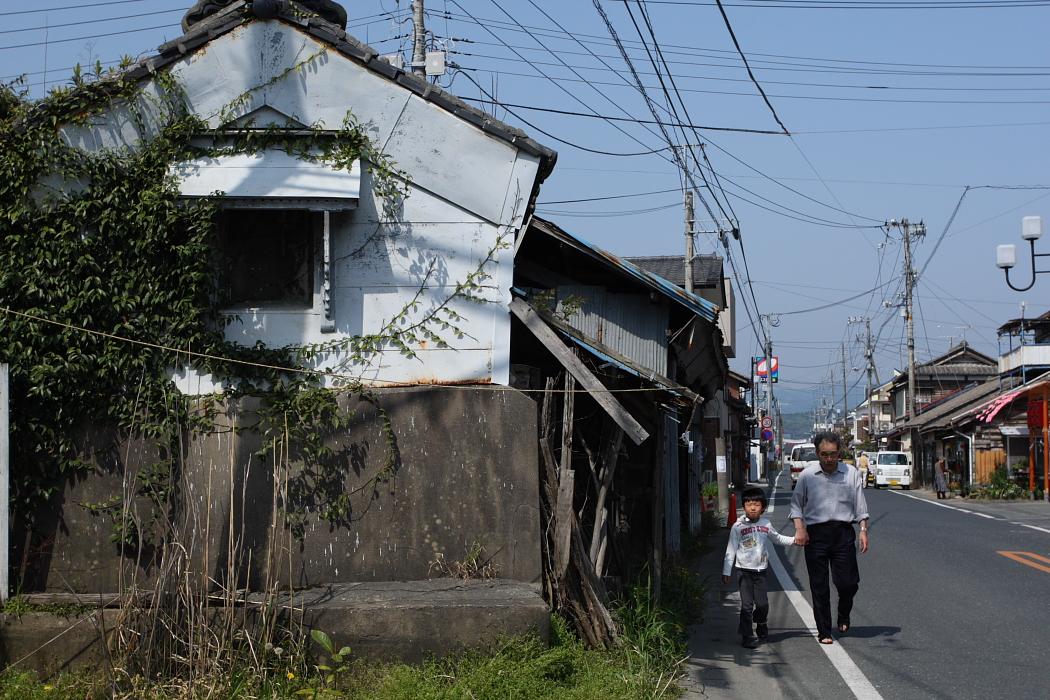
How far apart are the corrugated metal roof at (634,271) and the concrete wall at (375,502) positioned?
7.89 ft

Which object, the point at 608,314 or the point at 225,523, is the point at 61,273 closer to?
the point at 225,523

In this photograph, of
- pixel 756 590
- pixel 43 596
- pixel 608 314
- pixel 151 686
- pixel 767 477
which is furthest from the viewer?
pixel 767 477

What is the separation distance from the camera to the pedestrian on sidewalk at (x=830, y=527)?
383 inches

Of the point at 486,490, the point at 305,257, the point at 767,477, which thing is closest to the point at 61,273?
the point at 305,257

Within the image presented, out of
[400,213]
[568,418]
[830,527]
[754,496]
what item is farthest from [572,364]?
[830,527]

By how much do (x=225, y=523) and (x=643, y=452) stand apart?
5764 millimetres

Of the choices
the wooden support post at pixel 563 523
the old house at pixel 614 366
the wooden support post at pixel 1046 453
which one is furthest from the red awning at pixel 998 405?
the wooden support post at pixel 563 523

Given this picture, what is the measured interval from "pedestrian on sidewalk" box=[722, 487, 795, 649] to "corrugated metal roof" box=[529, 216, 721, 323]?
2974mm

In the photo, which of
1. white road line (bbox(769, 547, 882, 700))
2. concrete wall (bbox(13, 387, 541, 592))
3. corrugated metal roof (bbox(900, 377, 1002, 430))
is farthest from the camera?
corrugated metal roof (bbox(900, 377, 1002, 430))

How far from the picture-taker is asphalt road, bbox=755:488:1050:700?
8.06 meters

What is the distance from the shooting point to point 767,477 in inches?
2729

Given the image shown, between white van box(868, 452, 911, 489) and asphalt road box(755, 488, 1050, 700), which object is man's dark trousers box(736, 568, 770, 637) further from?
white van box(868, 452, 911, 489)

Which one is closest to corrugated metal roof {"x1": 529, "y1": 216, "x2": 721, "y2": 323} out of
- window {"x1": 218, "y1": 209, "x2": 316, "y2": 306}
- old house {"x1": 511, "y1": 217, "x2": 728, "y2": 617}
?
old house {"x1": 511, "y1": 217, "x2": 728, "y2": 617}

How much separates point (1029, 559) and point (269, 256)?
43.6 feet
